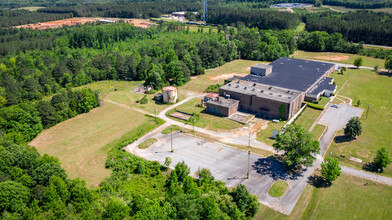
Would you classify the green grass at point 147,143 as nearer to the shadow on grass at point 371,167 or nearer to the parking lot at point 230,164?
the parking lot at point 230,164

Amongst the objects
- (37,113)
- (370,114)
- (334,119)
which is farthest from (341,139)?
(37,113)

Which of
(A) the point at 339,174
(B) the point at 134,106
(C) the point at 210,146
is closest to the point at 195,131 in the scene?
(C) the point at 210,146

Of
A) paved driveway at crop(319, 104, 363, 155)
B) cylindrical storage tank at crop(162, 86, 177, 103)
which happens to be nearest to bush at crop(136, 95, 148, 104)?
cylindrical storage tank at crop(162, 86, 177, 103)

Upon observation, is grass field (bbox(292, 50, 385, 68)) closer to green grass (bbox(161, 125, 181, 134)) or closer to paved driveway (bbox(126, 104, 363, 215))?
paved driveway (bbox(126, 104, 363, 215))

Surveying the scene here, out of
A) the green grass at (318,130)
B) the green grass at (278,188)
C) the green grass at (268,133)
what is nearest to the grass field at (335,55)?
the green grass at (318,130)

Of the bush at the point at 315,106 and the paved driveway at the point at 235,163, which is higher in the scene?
the bush at the point at 315,106

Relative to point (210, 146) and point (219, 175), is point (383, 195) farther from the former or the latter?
point (210, 146)

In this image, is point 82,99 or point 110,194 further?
point 82,99
